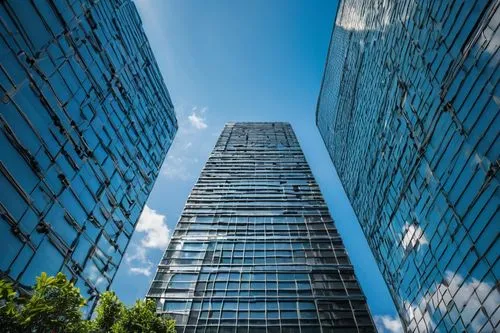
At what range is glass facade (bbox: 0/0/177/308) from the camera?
12.9 m

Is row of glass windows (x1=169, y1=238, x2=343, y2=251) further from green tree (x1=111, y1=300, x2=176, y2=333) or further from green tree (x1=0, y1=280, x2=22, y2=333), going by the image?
green tree (x1=0, y1=280, x2=22, y2=333)

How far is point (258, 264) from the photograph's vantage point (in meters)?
28.8

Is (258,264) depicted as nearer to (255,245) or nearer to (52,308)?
(255,245)

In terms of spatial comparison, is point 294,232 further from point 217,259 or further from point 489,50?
point 489,50

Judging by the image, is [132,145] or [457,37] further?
[132,145]

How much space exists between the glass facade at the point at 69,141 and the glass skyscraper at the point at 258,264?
21.8 ft

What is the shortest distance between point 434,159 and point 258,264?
50.9ft

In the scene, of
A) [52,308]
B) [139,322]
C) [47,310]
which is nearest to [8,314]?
[47,310]

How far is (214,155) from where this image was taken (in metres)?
54.8

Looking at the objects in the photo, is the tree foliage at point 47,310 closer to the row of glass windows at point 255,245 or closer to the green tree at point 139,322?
the green tree at point 139,322

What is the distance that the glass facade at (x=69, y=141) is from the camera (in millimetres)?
12938

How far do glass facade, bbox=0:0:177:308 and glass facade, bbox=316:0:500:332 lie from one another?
20915mm

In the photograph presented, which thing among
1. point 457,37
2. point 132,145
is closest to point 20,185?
point 132,145

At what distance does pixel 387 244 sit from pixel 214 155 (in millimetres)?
28733
